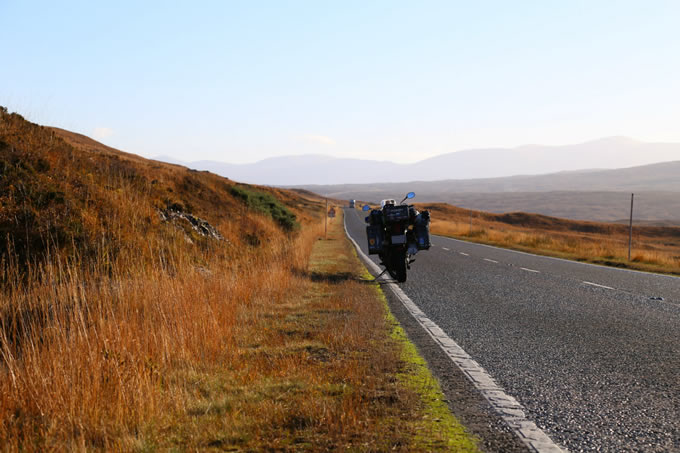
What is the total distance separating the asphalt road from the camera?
349 cm

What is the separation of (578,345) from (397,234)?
5587mm

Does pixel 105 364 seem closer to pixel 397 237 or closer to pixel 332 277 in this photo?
pixel 397 237

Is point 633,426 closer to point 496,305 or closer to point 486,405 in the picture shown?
point 486,405

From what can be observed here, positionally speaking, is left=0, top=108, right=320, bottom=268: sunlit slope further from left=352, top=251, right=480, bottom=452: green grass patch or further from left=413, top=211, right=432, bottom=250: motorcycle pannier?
left=413, top=211, right=432, bottom=250: motorcycle pannier

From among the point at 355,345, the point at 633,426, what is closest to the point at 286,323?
the point at 355,345

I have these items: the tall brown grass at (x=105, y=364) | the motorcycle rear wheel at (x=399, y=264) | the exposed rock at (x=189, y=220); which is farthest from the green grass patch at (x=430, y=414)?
the exposed rock at (x=189, y=220)

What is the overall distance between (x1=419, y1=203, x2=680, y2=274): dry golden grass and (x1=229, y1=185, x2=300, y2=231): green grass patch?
11423 millimetres

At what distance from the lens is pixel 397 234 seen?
11.0m

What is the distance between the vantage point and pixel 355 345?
5.42 m

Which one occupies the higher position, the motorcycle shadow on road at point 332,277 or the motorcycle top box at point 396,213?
the motorcycle top box at point 396,213

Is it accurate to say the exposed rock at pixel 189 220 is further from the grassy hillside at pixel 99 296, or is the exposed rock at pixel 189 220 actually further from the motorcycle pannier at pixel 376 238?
the motorcycle pannier at pixel 376 238

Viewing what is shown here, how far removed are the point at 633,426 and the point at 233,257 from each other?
1010cm

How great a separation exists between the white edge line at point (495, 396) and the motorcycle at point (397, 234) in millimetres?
3880

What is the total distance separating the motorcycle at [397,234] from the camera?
10969 millimetres
